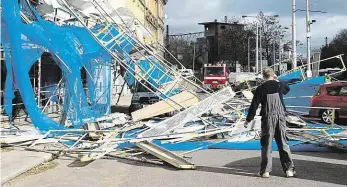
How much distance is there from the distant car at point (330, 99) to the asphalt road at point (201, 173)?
663 cm

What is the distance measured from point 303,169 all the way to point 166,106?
6.85m

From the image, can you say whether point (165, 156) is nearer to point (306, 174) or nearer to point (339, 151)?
point (306, 174)

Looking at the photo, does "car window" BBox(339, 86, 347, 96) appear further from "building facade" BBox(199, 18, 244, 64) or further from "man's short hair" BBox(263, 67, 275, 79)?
"building facade" BBox(199, 18, 244, 64)

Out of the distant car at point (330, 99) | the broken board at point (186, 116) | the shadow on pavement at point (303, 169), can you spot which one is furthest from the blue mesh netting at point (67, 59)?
the distant car at point (330, 99)

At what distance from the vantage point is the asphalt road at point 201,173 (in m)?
7.50

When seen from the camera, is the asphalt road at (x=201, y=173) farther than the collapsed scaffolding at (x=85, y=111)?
No

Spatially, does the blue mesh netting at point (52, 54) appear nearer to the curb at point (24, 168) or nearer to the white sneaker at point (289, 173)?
the curb at point (24, 168)

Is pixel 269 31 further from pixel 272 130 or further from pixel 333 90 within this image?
pixel 272 130

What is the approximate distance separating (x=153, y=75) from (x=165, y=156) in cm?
973

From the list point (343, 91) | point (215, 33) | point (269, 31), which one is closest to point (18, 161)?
point (343, 91)

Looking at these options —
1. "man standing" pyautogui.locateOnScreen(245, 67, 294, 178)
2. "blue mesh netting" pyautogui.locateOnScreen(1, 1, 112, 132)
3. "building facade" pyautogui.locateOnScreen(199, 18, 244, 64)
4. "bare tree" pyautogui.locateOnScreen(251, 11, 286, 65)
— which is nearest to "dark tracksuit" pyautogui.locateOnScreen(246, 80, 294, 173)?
"man standing" pyautogui.locateOnScreen(245, 67, 294, 178)

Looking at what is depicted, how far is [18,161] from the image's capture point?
894 cm

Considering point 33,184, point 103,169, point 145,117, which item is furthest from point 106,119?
point 33,184

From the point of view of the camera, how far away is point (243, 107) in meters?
15.3
